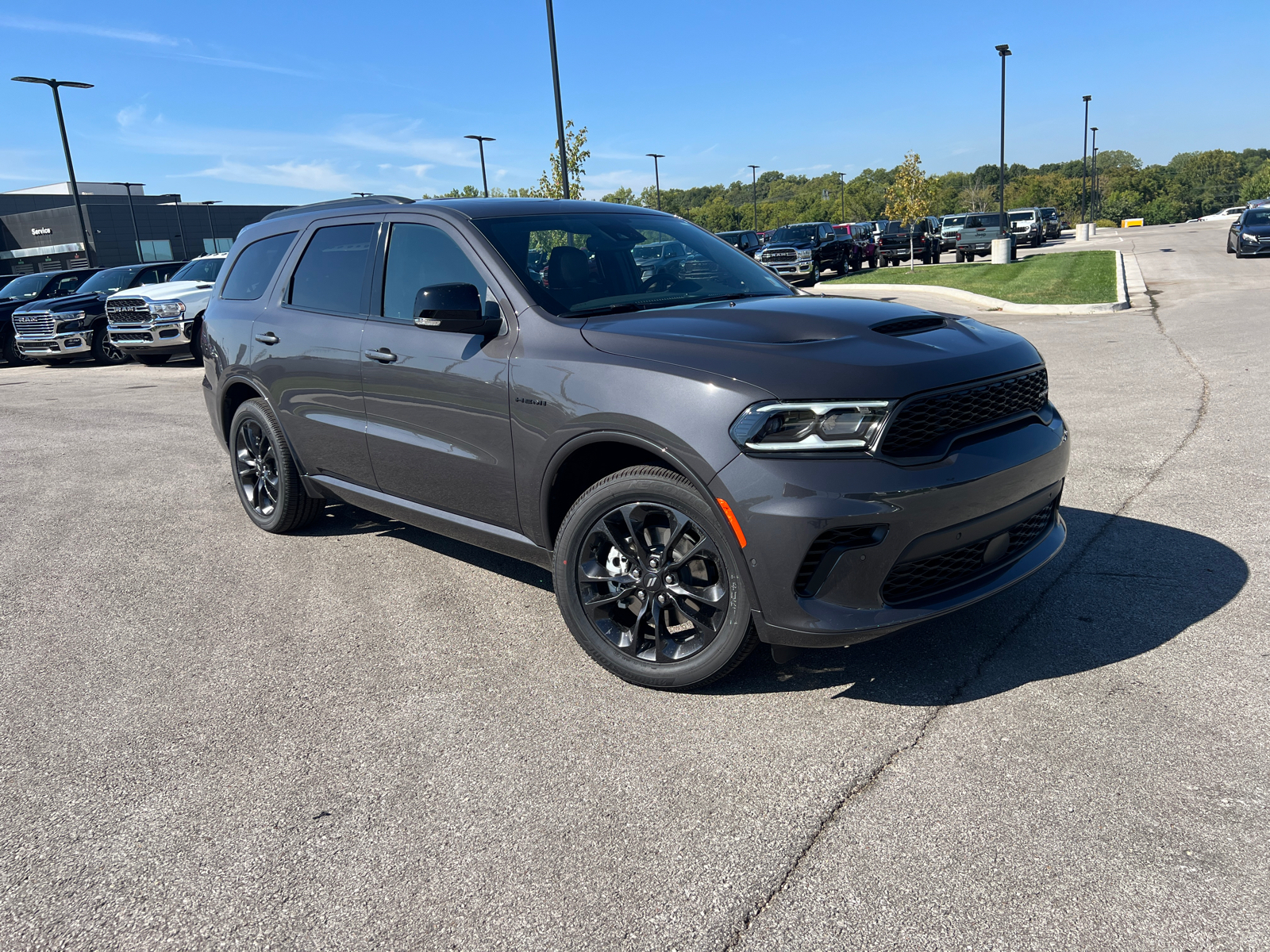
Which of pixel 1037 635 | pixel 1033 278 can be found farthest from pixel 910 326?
pixel 1033 278

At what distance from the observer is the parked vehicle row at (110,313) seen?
17047mm

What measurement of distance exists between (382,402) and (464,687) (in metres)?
1.54

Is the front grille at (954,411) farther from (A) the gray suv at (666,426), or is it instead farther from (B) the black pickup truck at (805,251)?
(B) the black pickup truck at (805,251)

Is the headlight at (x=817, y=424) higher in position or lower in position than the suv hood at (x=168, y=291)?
lower

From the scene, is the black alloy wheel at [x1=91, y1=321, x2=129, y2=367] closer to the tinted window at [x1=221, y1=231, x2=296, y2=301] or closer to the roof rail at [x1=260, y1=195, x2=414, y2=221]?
the tinted window at [x1=221, y1=231, x2=296, y2=301]

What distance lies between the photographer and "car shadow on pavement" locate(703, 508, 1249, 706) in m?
3.52

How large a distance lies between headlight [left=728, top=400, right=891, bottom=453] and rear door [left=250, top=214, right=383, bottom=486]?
2389 mm

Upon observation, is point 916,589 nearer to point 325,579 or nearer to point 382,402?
point 382,402

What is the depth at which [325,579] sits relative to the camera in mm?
5078

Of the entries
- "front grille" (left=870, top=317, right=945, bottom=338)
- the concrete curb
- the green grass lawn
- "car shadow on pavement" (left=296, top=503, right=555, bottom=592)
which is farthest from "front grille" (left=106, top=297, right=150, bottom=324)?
the green grass lawn

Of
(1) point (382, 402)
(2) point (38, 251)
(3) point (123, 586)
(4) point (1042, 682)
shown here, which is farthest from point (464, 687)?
(2) point (38, 251)

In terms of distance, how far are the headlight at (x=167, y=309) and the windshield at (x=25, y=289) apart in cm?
767

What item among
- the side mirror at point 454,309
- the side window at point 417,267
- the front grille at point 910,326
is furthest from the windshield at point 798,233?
the side mirror at point 454,309

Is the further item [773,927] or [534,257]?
[534,257]
